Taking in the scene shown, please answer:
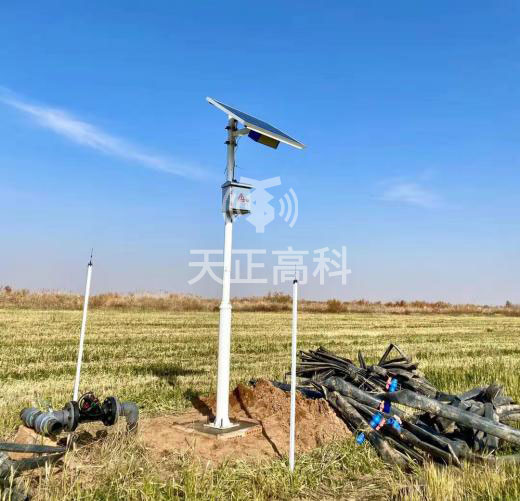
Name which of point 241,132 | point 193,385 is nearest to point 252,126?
point 241,132

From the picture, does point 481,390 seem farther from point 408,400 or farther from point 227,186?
point 227,186

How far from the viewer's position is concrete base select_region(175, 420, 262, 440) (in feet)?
24.7

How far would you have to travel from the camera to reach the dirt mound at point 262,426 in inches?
278

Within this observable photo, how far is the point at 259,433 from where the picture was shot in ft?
25.6

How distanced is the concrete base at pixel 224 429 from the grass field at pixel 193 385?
0.96 m

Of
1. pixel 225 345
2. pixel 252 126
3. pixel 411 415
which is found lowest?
pixel 411 415

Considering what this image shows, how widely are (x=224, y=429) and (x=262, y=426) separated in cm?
63

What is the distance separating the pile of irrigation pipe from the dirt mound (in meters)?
0.46

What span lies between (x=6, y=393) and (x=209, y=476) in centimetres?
673

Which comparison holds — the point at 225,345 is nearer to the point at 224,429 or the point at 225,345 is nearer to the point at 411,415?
the point at 224,429

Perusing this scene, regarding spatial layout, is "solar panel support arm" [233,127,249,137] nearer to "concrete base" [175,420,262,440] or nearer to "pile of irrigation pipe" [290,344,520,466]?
"pile of irrigation pipe" [290,344,520,466]

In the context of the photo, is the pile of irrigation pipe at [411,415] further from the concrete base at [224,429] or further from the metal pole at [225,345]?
the metal pole at [225,345]

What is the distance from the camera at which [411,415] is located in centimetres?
808

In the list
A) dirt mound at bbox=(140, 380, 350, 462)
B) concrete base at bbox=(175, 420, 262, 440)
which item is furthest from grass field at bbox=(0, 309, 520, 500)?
concrete base at bbox=(175, 420, 262, 440)
